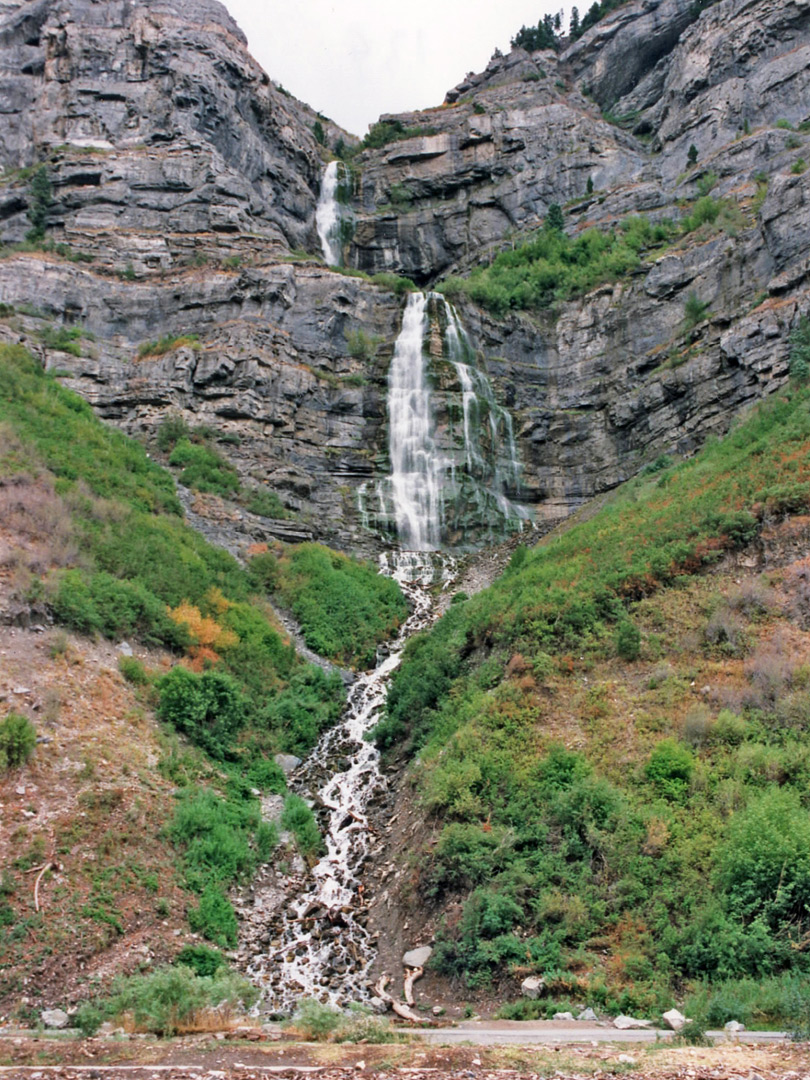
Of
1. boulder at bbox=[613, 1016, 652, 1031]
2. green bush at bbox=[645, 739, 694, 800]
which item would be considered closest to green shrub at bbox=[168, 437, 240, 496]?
green bush at bbox=[645, 739, 694, 800]

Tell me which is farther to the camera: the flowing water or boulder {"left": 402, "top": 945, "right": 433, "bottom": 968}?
the flowing water

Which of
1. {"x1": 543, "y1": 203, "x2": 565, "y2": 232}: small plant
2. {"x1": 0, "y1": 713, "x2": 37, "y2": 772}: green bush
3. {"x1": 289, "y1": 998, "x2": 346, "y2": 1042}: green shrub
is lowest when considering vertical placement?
{"x1": 289, "y1": 998, "x2": 346, "y2": 1042}: green shrub

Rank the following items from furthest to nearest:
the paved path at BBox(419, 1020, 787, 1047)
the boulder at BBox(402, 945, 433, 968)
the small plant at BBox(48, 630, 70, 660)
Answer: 1. the small plant at BBox(48, 630, 70, 660)
2. the boulder at BBox(402, 945, 433, 968)
3. the paved path at BBox(419, 1020, 787, 1047)

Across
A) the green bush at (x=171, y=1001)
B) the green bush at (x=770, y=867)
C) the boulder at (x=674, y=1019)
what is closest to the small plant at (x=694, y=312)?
the green bush at (x=770, y=867)

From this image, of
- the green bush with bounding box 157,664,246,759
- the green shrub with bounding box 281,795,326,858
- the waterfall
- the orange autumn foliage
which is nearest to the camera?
the green shrub with bounding box 281,795,326,858

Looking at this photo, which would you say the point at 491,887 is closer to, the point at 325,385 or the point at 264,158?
the point at 325,385

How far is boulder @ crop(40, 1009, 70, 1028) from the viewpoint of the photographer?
958 centimetres

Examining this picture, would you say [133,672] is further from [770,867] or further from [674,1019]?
[770,867]

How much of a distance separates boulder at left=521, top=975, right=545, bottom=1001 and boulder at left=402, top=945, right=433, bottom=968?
6.81 ft

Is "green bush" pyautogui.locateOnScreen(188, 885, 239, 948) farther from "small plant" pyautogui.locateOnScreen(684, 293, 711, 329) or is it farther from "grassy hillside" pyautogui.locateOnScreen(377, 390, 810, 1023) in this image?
"small plant" pyautogui.locateOnScreen(684, 293, 711, 329)

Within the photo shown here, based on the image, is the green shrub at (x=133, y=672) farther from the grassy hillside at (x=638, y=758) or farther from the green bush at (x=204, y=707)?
the grassy hillside at (x=638, y=758)

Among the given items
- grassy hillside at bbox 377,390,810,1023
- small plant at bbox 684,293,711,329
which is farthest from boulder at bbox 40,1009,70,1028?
small plant at bbox 684,293,711,329

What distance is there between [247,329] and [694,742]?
32.1 metres

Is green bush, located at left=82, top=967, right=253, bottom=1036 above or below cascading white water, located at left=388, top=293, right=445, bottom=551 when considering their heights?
below
